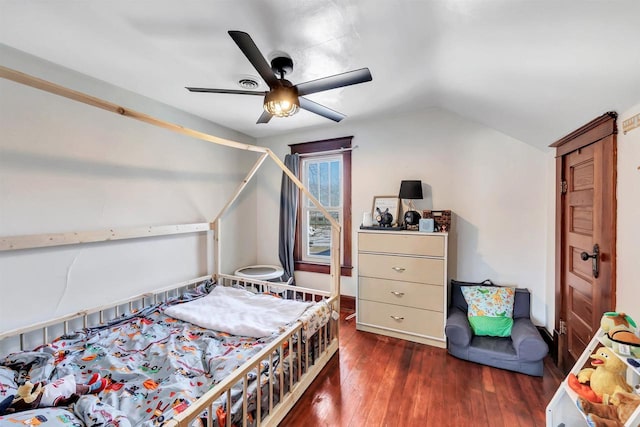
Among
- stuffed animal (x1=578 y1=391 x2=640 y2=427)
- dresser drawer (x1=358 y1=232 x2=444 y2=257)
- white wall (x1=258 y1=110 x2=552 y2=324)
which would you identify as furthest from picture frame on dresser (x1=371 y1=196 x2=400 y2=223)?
stuffed animal (x1=578 y1=391 x2=640 y2=427)

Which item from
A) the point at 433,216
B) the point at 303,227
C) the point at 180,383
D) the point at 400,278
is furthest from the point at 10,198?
the point at 433,216

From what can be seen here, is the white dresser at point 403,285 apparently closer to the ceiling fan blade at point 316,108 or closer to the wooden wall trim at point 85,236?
the ceiling fan blade at point 316,108

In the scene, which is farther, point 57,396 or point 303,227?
point 303,227

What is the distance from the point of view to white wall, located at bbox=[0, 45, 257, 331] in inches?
67.5

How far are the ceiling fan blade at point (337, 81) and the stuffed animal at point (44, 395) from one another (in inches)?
77.9

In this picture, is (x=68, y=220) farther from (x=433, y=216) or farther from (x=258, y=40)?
(x=433, y=216)

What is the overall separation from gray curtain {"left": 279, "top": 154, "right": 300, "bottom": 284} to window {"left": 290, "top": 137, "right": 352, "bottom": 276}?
5.6 inches

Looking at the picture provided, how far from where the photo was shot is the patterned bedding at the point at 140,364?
1.23 m

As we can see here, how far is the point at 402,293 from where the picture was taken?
8.63 feet

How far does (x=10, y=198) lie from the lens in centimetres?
170

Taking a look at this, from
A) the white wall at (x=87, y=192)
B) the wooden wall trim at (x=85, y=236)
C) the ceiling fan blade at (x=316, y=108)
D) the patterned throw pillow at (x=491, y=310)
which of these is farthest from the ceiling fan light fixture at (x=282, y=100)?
the patterned throw pillow at (x=491, y=310)

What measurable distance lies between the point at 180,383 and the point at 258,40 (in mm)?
2016

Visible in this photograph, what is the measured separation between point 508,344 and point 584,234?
43.3 inches

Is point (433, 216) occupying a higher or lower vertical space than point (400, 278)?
higher
